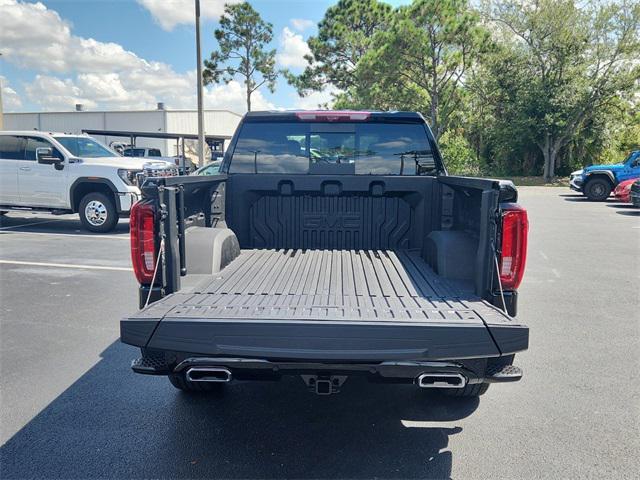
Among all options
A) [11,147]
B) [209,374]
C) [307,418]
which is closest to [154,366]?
[209,374]

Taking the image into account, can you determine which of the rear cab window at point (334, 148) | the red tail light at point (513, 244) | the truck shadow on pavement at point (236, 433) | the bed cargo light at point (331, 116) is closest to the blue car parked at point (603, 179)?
the rear cab window at point (334, 148)

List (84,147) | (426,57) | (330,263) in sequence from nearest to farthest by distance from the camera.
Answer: (330,263) → (84,147) → (426,57)

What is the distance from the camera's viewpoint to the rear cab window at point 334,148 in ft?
15.0

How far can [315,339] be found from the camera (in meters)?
2.41

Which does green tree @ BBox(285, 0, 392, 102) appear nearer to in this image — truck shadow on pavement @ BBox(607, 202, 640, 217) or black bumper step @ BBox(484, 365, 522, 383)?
truck shadow on pavement @ BBox(607, 202, 640, 217)

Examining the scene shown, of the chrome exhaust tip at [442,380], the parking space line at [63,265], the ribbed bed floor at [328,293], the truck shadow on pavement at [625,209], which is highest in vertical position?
the ribbed bed floor at [328,293]

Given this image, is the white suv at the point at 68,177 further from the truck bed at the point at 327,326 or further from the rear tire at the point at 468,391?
the rear tire at the point at 468,391

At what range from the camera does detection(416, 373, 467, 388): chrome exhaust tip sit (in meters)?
2.51

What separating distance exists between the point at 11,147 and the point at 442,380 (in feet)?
39.0

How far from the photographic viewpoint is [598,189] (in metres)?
19.7

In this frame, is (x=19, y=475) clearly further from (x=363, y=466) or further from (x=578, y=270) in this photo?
(x=578, y=270)

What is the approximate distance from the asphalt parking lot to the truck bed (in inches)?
32.0

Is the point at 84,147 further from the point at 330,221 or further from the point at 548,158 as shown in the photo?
the point at 548,158

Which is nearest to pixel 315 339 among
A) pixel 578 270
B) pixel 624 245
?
pixel 578 270
